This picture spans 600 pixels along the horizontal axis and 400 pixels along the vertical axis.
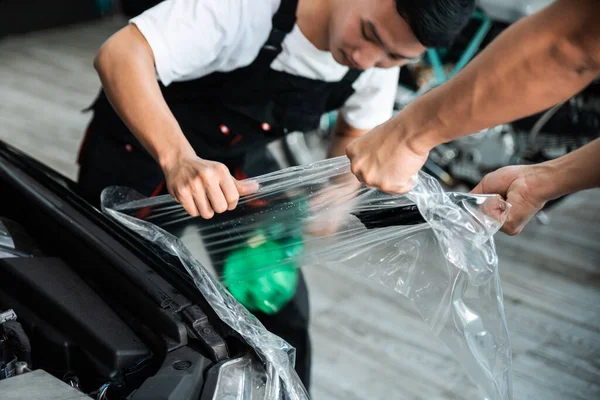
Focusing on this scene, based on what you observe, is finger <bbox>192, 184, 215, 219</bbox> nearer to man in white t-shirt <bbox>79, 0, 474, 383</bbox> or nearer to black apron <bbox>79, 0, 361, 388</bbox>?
man in white t-shirt <bbox>79, 0, 474, 383</bbox>

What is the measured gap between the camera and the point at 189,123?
4.25 feet

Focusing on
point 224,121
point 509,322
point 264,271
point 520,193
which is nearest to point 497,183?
point 520,193

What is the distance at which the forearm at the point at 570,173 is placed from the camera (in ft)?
2.80

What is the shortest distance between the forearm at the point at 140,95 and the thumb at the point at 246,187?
0.08 m

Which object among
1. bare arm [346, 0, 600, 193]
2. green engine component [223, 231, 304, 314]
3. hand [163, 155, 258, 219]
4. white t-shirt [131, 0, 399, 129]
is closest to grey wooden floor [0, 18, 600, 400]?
green engine component [223, 231, 304, 314]

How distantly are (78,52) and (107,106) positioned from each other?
133 inches

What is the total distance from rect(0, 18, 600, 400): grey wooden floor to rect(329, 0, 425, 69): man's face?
0.97 meters

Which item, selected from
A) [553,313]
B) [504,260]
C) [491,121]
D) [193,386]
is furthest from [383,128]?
[504,260]

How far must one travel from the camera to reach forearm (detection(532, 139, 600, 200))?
852mm

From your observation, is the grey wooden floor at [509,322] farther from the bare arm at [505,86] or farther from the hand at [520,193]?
the bare arm at [505,86]

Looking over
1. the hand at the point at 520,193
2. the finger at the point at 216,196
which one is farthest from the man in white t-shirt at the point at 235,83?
the hand at the point at 520,193

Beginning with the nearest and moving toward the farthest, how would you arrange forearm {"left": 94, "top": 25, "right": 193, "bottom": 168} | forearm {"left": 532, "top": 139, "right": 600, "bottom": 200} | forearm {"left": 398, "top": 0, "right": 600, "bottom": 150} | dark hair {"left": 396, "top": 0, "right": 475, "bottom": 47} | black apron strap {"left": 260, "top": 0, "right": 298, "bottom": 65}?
forearm {"left": 398, "top": 0, "right": 600, "bottom": 150}, forearm {"left": 532, "top": 139, "right": 600, "bottom": 200}, forearm {"left": 94, "top": 25, "right": 193, "bottom": 168}, dark hair {"left": 396, "top": 0, "right": 475, "bottom": 47}, black apron strap {"left": 260, "top": 0, "right": 298, "bottom": 65}

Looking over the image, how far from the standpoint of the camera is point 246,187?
96cm

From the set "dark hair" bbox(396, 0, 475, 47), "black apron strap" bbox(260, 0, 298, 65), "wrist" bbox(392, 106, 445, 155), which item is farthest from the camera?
"black apron strap" bbox(260, 0, 298, 65)
